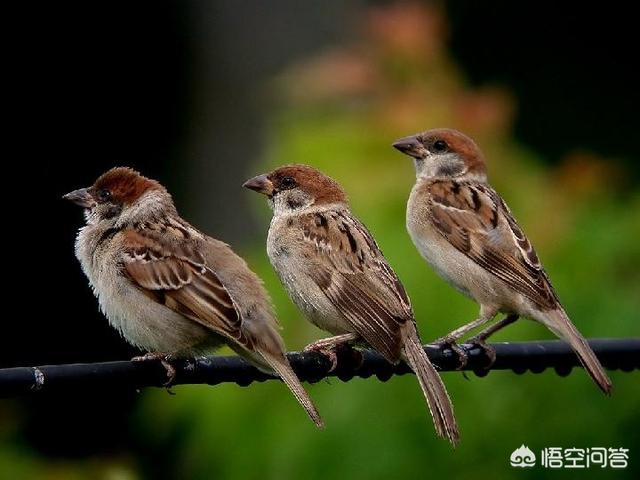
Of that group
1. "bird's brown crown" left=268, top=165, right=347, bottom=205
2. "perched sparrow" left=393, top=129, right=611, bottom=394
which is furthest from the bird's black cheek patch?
"perched sparrow" left=393, top=129, right=611, bottom=394

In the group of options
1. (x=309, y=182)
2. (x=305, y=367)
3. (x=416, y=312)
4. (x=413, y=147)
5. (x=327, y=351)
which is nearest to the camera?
(x=305, y=367)

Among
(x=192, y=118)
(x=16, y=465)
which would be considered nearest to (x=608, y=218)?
(x=16, y=465)

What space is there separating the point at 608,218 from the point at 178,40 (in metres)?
4.71

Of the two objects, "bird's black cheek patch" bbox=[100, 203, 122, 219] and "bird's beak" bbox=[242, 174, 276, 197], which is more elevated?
"bird's beak" bbox=[242, 174, 276, 197]

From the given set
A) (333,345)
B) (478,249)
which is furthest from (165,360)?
(478,249)

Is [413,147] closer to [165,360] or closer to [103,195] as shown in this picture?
[103,195]

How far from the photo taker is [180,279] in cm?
588

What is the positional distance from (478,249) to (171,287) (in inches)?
68.7

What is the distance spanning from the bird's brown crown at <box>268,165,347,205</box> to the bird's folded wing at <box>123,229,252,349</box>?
0.65 m

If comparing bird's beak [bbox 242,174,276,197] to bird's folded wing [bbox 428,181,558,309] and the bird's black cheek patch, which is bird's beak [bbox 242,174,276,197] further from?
bird's folded wing [bbox 428,181,558,309]

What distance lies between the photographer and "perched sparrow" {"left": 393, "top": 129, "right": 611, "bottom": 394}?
6988mm

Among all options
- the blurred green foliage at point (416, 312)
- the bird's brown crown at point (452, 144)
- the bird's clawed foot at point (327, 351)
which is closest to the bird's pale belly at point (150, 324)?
the bird's clawed foot at point (327, 351)

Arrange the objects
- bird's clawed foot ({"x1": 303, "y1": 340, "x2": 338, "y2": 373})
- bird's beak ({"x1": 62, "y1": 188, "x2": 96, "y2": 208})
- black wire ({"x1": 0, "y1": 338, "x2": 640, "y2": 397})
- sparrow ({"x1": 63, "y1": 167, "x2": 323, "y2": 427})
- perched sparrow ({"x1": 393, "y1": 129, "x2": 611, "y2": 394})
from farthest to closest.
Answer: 1. perched sparrow ({"x1": 393, "y1": 129, "x2": 611, "y2": 394})
2. bird's beak ({"x1": 62, "y1": 188, "x2": 96, "y2": 208})
3. bird's clawed foot ({"x1": 303, "y1": 340, "x2": 338, "y2": 373})
4. sparrow ({"x1": 63, "y1": 167, "x2": 323, "y2": 427})
5. black wire ({"x1": 0, "y1": 338, "x2": 640, "y2": 397})

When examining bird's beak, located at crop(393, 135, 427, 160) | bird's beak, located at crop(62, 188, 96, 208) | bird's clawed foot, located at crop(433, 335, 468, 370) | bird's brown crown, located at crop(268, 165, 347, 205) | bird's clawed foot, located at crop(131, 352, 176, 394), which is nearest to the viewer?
bird's clawed foot, located at crop(131, 352, 176, 394)
